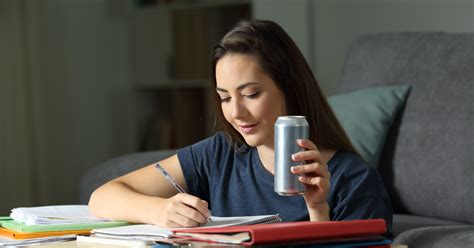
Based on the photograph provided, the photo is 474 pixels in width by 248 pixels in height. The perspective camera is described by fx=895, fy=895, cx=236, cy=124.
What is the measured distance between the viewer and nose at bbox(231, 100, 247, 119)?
63.1 inches

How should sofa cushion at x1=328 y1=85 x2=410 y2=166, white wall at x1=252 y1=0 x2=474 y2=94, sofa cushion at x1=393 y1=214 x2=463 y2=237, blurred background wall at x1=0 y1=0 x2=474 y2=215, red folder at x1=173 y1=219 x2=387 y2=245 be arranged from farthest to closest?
1. blurred background wall at x1=0 y1=0 x2=474 y2=215
2. white wall at x1=252 y1=0 x2=474 y2=94
3. sofa cushion at x1=328 y1=85 x2=410 y2=166
4. sofa cushion at x1=393 y1=214 x2=463 y2=237
5. red folder at x1=173 y1=219 x2=387 y2=245

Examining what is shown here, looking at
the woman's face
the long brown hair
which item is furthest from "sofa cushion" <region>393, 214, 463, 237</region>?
the woman's face

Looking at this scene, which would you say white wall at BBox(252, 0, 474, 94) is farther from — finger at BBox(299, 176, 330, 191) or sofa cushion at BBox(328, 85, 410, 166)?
finger at BBox(299, 176, 330, 191)

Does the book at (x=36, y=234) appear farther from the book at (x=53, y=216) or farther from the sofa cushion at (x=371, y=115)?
the sofa cushion at (x=371, y=115)

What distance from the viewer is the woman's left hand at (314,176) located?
1.33 meters

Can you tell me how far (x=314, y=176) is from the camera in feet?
4.60

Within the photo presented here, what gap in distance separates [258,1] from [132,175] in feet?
6.42

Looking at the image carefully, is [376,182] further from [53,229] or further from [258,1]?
[258,1]

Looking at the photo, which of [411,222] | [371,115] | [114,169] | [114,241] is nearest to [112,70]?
[114,169]

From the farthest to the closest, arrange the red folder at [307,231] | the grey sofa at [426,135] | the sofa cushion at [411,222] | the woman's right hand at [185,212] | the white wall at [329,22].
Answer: the white wall at [329,22] < the grey sofa at [426,135] < the sofa cushion at [411,222] < the woman's right hand at [185,212] < the red folder at [307,231]

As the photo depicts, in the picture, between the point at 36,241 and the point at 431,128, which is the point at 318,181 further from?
the point at 431,128

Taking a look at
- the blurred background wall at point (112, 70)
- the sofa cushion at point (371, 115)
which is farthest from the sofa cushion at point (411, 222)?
the blurred background wall at point (112, 70)

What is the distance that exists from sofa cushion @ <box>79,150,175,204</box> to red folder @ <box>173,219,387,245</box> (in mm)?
1210

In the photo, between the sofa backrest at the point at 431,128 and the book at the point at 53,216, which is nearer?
the book at the point at 53,216
